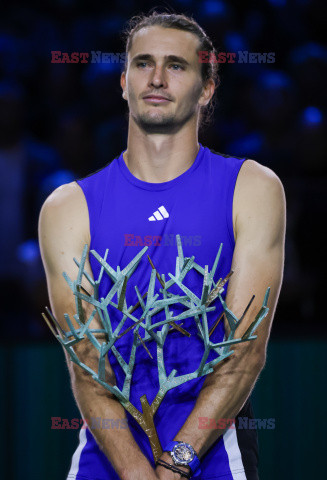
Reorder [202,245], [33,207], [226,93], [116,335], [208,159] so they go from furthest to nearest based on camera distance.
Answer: [226,93] < [33,207] < [208,159] < [202,245] < [116,335]

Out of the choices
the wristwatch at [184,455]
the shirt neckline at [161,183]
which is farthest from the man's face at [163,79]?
the wristwatch at [184,455]

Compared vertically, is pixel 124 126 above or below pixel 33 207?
above

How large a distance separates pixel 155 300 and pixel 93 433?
0.39 m

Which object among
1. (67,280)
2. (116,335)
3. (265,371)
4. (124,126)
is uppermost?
(124,126)

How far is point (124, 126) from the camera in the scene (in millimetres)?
4012

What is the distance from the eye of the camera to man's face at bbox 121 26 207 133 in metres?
2.28

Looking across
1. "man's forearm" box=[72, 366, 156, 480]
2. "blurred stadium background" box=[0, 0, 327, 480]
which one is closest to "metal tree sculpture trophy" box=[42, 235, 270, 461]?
"man's forearm" box=[72, 366, 156, 480]

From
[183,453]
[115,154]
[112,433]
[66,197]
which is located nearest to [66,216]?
[66,197]

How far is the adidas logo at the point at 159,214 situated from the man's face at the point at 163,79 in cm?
22

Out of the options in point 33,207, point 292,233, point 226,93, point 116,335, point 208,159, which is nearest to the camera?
point 116,335

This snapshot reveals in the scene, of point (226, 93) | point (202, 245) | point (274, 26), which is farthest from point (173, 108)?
point (274, 26)

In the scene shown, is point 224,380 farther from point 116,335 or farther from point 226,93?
point 226,93

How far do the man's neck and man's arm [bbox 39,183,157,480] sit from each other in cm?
20

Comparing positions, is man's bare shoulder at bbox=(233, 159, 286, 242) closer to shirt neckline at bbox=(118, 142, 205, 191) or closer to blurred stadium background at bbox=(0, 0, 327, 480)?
shirt neckline at bbox=(118, 142, 205, 191)
